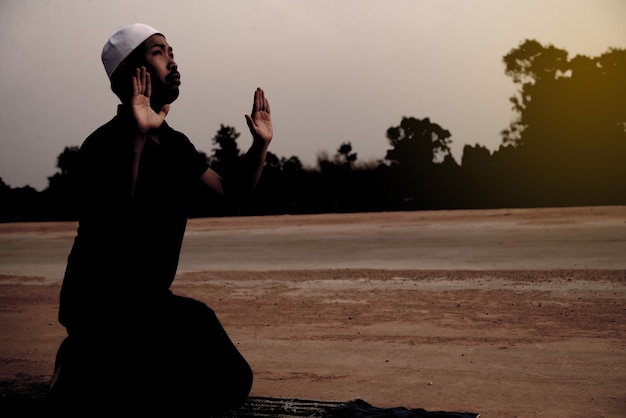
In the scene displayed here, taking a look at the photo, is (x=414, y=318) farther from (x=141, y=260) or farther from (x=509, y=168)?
(x=509, y=168)

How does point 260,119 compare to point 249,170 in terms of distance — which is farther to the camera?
point 260,119

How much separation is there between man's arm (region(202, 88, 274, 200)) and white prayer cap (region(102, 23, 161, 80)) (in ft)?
1.95

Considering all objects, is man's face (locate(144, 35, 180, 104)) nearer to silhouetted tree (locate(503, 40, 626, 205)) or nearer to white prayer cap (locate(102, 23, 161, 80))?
white prayer cap (locate(102, 23, 161, 80))

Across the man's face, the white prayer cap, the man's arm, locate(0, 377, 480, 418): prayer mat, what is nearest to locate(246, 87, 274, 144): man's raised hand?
the man's arm

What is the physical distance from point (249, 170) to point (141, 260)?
609 mm

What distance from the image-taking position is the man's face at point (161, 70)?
4.20 m

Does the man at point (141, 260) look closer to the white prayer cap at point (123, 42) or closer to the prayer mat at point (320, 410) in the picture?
the white prayer cap at point (123, 42)

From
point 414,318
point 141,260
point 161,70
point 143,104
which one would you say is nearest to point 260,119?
point 161,70

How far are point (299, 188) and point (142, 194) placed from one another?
1911 inches

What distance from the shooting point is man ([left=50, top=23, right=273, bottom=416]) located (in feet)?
13.4

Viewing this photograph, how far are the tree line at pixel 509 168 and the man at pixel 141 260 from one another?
43.1 m

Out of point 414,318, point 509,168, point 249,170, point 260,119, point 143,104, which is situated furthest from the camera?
point 509,168

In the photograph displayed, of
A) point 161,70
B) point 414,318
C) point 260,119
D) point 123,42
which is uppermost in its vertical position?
point 123,42

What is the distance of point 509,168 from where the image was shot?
49.9m
